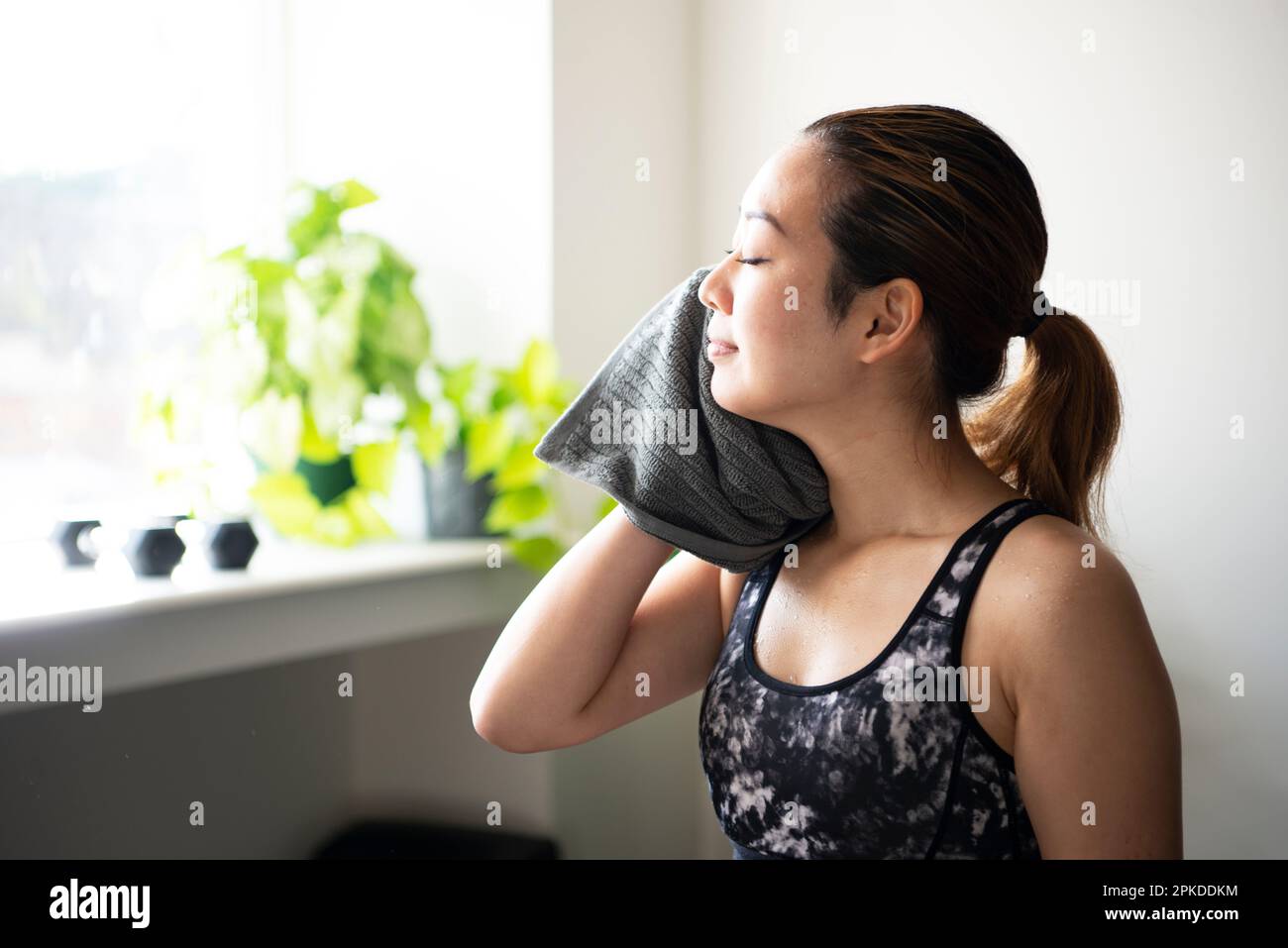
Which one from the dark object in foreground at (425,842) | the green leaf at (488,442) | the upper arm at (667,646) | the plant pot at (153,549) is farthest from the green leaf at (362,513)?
the upper arm at (667,646)

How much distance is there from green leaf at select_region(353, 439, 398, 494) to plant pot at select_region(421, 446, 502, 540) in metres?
0.09

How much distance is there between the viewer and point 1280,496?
1312 millimetres

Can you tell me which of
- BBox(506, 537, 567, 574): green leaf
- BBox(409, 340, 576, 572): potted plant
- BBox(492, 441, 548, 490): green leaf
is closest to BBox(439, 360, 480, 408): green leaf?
BBox(409, 340, 576, 572): potted plant

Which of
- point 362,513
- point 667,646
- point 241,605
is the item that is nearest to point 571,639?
point 667,646

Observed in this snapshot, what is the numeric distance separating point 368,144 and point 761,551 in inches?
50.6

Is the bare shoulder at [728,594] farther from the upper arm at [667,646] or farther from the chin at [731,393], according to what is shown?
the chin at [731,393]

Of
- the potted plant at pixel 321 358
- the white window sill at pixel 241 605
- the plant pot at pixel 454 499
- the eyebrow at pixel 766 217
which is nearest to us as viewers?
the eyebrow at pixel 766 217

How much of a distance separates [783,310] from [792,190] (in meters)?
0.09

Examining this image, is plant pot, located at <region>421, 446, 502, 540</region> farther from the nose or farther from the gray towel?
the nose

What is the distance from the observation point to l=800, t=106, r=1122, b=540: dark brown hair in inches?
32.5

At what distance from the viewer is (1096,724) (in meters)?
0.75

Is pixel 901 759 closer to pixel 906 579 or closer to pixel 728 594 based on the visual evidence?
pixel 906 579

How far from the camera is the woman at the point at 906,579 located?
2.52 feet

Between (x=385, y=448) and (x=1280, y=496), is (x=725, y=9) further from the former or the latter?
(x=1280, y=496)
